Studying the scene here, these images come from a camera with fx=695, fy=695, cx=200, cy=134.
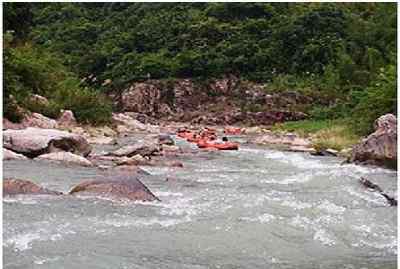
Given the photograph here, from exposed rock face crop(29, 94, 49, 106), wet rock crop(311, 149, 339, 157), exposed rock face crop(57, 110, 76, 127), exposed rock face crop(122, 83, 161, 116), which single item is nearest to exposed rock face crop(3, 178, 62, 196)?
wet rock crop(311, 149, 339, 157)

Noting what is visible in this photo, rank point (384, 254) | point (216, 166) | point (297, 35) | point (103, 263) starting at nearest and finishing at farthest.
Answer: point (103, 263)
point (384, 254)
point (216, 166)
point (297, 35)

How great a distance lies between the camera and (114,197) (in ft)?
29.1

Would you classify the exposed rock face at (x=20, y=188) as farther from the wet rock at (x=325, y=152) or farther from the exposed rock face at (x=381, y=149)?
the wet rock at (x=325, y=152)

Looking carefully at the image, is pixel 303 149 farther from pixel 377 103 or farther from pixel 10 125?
pixel 10 125

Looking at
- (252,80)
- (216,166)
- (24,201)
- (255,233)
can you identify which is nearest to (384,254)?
(255,233)

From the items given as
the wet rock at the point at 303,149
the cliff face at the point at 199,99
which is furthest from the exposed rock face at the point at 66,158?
the cliff face at the point at 199,99

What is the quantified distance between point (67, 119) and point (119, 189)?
16858 millimetres

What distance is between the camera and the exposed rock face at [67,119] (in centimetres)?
2495

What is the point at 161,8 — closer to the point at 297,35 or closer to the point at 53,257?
the point at 297,35

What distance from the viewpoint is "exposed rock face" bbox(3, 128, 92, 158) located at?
14492 mm

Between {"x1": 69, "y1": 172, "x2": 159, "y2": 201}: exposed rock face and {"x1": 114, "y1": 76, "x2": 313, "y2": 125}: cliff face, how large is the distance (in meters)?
41.6

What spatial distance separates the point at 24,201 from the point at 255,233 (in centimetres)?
292

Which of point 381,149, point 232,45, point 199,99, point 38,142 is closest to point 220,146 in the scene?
point 381,149

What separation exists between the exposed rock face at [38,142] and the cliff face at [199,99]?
3570cm
